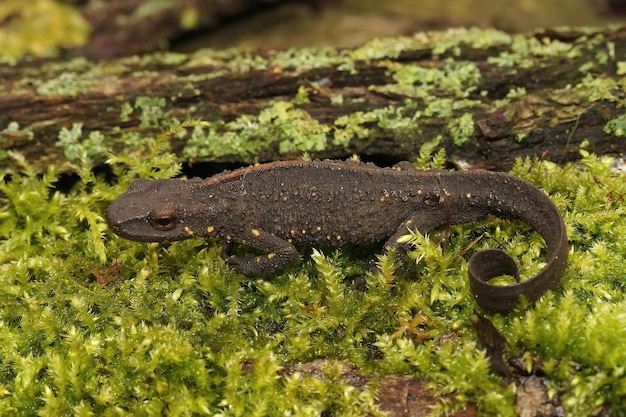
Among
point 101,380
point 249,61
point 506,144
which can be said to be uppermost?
point 249,61

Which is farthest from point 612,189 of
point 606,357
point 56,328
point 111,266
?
point 56,328

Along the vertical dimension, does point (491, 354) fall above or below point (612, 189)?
below

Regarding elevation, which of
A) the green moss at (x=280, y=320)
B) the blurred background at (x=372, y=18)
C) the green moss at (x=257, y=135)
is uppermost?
the green moss at (x=257, y=135)

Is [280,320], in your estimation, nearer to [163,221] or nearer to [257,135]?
[163,221]

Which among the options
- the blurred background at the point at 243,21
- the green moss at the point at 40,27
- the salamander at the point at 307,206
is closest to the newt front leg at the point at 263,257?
the salamander at the point at 307,206

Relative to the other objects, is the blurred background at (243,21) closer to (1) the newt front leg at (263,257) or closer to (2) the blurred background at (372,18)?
(2) the blurred background at (372,18)

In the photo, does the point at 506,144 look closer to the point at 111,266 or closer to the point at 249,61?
the point at 249,61
